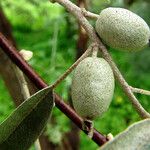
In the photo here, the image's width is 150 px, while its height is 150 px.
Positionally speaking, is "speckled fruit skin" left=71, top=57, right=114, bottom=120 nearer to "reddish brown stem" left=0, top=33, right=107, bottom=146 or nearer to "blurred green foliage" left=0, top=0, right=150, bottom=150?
"reddish brown stem" left=0, top=33, right=107, bottom=146

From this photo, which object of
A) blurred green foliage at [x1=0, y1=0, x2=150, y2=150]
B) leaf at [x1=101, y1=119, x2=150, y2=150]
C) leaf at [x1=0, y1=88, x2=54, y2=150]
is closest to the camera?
leaf at [x1=101, y1=119, x2=150, y2=150]

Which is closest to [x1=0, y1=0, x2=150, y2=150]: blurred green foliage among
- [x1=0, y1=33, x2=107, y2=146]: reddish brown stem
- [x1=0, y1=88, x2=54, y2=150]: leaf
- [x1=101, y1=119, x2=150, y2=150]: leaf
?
[x1=0, y1=33, x2=107, y2=146]: reddish brown stem

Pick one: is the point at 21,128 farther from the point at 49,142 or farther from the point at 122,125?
the point at 122,125

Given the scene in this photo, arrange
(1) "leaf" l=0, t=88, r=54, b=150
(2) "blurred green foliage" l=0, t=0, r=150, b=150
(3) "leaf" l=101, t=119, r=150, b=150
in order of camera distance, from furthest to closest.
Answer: (2) "blurred green foliage" l=0, t=0, r=150, b=150, (1) "leaf" l=0, t=88, r=54, b=150, (3) "leaf" l=101, t=119, r=150, b=150

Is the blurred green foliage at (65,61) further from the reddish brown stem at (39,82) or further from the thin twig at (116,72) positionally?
the thin twig at (116,72)

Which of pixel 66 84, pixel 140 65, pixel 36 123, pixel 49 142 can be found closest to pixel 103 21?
pixel 36 123

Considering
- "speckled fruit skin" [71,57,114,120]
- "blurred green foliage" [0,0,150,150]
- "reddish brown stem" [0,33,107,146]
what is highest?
"speckled fruit skin" [71,57,114,120]
